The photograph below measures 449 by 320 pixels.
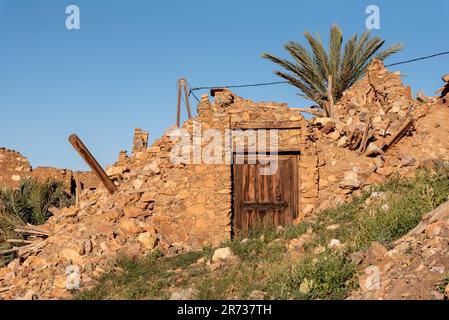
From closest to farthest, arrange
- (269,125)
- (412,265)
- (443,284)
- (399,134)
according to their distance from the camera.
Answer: (443,284) → (412,265) → (269,125) → (399,134)

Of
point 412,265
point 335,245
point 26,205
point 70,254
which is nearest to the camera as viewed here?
point 412,265

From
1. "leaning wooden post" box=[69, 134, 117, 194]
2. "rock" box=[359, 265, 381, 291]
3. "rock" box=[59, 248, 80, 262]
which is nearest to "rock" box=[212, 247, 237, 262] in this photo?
"rock" box=[59, 248, 80, 262]

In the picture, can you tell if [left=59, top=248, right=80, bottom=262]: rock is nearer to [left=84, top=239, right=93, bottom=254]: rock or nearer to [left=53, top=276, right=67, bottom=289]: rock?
[left=84, top=239, right=93, bottom=254]: rock

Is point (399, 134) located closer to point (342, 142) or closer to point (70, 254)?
point (342, 142)

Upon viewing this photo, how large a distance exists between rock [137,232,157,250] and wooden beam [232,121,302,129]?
267 centimetres

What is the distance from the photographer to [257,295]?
6.08 metres

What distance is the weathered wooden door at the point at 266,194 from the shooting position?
32.9 feet

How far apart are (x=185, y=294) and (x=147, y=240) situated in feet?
8.92

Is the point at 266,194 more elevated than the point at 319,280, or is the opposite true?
the point at 266,194

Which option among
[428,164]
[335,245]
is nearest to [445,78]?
[428,164]

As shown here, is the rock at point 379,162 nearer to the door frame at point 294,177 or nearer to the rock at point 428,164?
the rock at point 428,164

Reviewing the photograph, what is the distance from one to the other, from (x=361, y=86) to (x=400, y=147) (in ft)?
6.91
